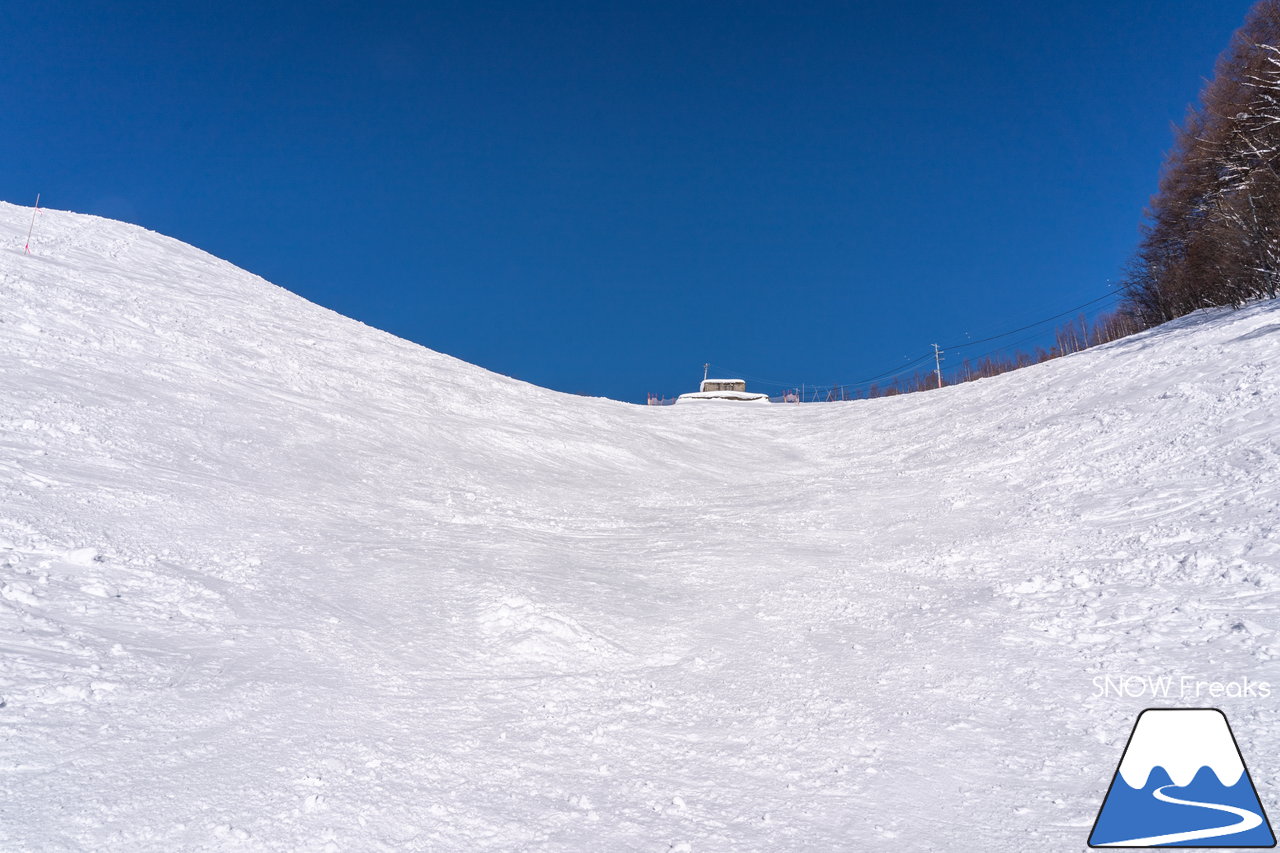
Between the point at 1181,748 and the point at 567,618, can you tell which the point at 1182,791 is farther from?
the point at 567,618

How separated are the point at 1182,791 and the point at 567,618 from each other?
4.56m

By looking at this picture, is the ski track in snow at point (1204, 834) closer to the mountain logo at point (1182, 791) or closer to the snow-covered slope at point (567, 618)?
the mountain logo at point (1182, 791)

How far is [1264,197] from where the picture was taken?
20062mm

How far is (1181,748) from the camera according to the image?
14.2 feet

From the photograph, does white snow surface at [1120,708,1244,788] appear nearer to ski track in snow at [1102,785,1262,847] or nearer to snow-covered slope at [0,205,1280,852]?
snow-covered slope at [0,205,1280,852]

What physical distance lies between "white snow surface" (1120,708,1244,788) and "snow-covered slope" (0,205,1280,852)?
0.39 feet

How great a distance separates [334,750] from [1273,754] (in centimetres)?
539

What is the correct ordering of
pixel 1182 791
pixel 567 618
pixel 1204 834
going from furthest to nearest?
pixel 567 618
pixel 1182 791
pixel 1204 834

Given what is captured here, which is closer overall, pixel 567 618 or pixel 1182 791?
pixel 1182 791

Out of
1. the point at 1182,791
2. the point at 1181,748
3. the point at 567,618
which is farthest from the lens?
the point at 567,618

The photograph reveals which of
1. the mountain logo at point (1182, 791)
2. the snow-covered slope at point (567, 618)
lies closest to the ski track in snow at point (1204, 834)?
the mountain logo at point (1182, 791)

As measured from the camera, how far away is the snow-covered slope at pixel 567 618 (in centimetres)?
394

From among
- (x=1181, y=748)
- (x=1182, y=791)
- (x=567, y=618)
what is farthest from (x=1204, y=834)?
(x=567, y=618)

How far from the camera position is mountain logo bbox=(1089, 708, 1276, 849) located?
3.65 meters
